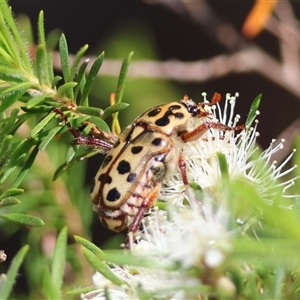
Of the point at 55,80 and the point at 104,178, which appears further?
the point at 104,178

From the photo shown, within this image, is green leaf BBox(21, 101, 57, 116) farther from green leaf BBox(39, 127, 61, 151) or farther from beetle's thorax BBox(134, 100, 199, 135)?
beetle's thorax BBox(134, 100, 199, 135)

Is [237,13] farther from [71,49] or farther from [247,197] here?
[247,197]

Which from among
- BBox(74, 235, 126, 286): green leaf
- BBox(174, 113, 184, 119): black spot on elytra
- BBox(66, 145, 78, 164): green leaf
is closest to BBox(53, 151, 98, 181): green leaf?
BBox(66, 145, 78, 164): green leaf

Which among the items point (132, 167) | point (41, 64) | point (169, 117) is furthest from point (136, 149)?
point (41, 64)

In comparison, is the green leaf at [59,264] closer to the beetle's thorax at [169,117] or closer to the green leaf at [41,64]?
the green leaf at [41,64]

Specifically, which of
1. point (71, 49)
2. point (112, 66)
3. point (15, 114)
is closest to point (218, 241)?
point (15, 114)

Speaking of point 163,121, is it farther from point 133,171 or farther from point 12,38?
point 12,38

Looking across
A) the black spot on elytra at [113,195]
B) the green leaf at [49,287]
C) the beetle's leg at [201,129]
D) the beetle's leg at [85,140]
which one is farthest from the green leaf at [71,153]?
the green leaf at [49,287]
